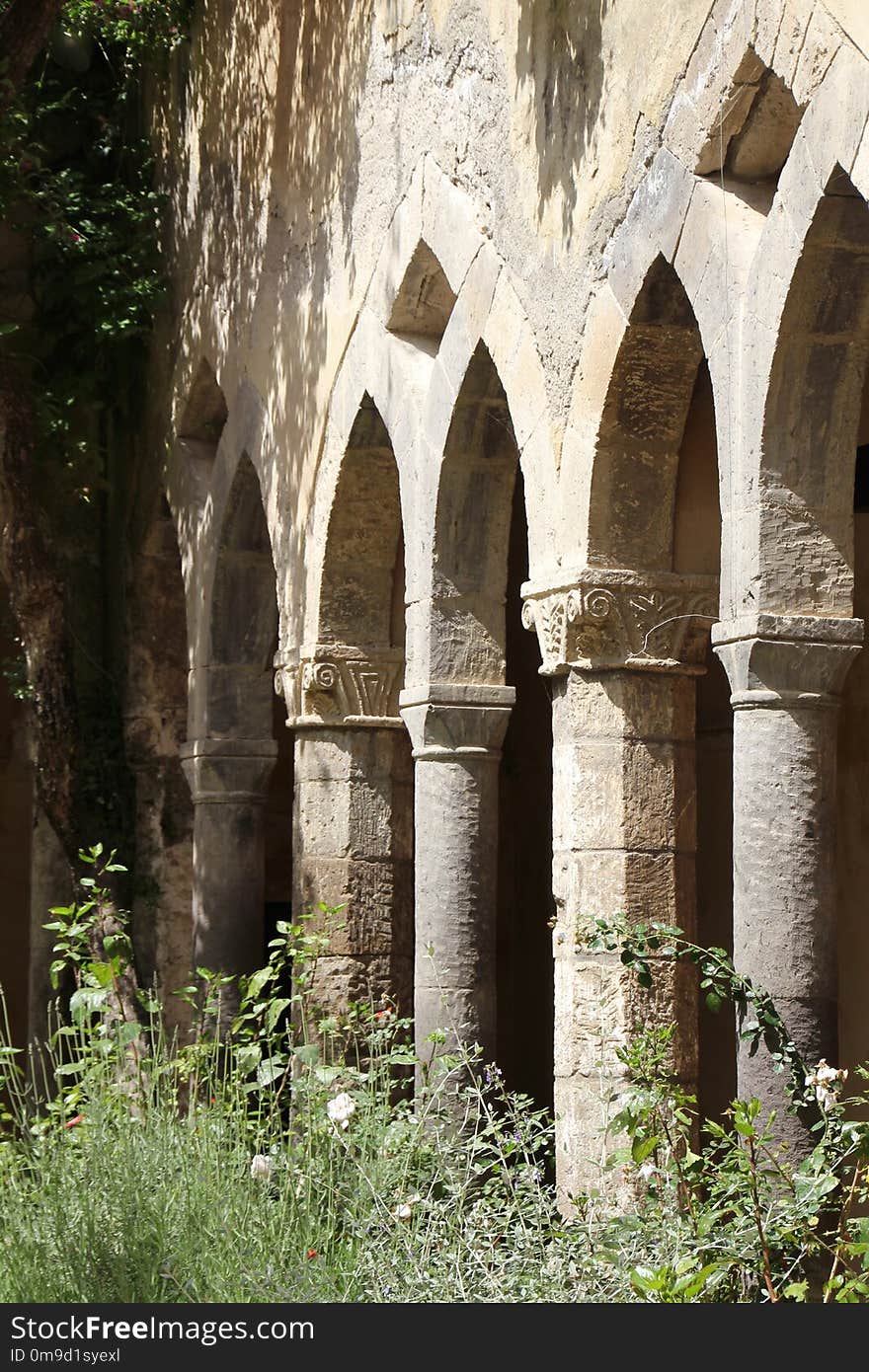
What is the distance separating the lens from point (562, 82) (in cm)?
582

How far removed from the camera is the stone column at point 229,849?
29.0 feet

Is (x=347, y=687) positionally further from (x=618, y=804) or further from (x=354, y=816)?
(x=618, y=804)

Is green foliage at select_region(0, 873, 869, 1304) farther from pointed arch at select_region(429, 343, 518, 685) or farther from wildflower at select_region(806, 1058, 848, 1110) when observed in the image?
pointed arch at select_region(429, 343, 518, 685)

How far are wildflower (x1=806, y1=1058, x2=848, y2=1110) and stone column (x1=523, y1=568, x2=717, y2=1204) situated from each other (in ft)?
4.88

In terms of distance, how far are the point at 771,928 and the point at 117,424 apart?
668cm

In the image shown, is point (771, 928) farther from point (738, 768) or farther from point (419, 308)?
point (419, 308)

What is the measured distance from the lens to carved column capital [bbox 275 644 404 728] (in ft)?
24.9

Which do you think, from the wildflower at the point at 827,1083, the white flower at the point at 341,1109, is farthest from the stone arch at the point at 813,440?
the white flower at the point at 341,1109

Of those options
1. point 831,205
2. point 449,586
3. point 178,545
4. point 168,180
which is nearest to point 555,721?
point 449,586

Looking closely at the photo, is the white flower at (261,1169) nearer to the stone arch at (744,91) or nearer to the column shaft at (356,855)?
the stone arch at (744,91)

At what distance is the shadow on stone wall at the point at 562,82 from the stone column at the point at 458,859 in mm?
1696

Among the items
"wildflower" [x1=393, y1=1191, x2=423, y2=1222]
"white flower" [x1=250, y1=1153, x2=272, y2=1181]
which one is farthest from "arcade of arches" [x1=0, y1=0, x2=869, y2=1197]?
"white flower" [x1=250, y1=1153, x2=272, y2=1181]

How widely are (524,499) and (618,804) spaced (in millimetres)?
2056

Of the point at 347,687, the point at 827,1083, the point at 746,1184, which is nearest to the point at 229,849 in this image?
the point at 347,687
